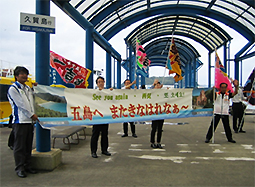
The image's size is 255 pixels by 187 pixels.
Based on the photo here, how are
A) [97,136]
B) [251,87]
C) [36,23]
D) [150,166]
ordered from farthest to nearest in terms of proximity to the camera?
[251,87], [97,136], [150,166], [36,23]

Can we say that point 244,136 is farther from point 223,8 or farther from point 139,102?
point 223,8

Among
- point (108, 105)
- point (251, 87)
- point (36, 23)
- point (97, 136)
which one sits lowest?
point (97, 136)

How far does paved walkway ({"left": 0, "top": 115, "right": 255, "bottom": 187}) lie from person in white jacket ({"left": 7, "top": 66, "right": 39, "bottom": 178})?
35 cm

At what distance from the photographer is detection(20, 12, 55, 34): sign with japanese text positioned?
4.14m

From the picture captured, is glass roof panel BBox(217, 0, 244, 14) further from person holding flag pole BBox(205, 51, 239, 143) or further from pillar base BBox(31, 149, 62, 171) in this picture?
pillar base BBox(31, 149, 62, 171)

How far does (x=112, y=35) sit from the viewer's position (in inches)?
543

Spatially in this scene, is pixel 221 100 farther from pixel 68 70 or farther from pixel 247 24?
pixel 247 24

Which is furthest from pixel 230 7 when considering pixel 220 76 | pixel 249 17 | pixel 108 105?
pixel 108 105

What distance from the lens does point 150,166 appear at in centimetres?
466

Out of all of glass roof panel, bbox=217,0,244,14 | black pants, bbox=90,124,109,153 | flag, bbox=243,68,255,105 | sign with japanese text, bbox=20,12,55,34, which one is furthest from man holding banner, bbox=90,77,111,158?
glass roof panel, bbox=217,0,244,14

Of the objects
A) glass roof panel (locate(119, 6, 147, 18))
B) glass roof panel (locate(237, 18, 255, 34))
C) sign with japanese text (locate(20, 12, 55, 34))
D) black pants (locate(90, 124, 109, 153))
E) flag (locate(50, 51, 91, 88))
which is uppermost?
glass roof panel (locate(119, 6, 147, 18))

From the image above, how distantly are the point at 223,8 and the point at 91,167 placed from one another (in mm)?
13305

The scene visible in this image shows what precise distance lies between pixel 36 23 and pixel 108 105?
93.0 inches

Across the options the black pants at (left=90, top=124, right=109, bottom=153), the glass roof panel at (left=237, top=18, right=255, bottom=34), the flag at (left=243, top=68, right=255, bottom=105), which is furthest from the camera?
the glass roof panel at (left=237, top=18, right=255, bottom=34)
